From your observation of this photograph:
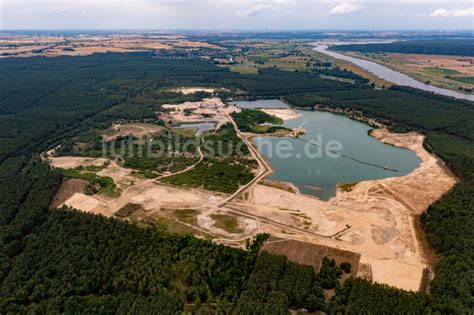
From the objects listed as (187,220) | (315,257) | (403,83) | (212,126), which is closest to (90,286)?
(187,220)

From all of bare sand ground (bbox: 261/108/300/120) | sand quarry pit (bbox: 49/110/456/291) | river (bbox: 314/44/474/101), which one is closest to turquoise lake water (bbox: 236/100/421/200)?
sand quarry pit (bbox: 49/110/456/291)

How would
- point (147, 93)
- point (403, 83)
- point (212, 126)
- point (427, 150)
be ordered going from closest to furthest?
1. point (427, 150)
2. point (212, 126)
3. point (147, 93)
4. point (403, 83)

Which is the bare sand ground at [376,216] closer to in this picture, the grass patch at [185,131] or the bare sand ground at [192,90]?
the grass patch at [185,131]

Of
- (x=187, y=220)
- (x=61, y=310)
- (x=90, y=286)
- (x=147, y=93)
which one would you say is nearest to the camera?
(x=61, y=310)

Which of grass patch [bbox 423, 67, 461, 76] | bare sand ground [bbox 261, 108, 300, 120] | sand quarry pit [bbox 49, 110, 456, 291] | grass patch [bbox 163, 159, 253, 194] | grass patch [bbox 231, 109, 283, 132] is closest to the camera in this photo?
sand quarry pit [bbox 49, 110, 456, 291]

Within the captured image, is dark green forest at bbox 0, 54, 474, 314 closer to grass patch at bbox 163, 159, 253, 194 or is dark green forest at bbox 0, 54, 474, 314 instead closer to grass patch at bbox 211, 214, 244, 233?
grass patch at bbox 211, 214, 244, 233

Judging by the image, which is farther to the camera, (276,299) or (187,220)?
(187,220)

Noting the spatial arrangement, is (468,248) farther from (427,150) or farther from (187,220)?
(427,150)
